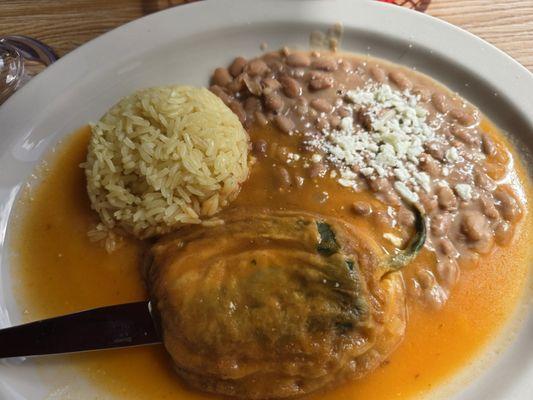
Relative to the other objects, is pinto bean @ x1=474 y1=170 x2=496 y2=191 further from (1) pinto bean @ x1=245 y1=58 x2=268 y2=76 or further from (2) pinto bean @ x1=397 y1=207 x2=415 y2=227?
(1) pinto bean @ x1=245 y1=58 x2=268 y2=76

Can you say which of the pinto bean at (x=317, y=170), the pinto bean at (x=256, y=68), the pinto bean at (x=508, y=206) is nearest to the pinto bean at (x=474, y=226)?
the pinto bean at (x=508, y=206)

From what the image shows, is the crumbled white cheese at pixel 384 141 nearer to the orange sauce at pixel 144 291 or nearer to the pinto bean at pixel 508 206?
the orange sauce at pixel 144 291

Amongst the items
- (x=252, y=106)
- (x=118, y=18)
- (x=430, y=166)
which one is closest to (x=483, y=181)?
(x=430, y=166)

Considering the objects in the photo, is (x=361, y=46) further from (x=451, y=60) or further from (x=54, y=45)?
(x=54, y=45)

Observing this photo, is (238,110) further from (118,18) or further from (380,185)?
(118,18)

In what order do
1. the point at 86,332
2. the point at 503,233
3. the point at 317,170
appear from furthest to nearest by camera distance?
1. the point at 317,170
2. the point at 503,233
3. the point at 86,332

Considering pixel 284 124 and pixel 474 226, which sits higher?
pixel 284 124
